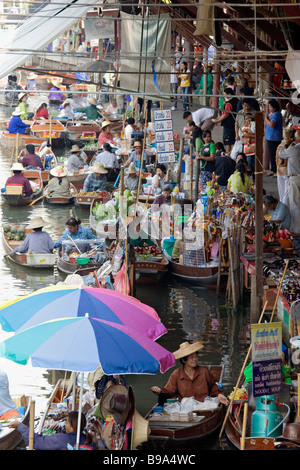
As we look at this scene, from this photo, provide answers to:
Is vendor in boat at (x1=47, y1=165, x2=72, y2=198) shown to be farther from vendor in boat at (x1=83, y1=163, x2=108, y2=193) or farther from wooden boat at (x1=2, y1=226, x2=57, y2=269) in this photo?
wooden boat at (x1=2, y1=226, x2=57, y2=269)

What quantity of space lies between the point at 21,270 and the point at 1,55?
15.2ft

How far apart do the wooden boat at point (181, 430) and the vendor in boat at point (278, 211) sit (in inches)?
205

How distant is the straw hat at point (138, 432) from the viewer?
7441 mm

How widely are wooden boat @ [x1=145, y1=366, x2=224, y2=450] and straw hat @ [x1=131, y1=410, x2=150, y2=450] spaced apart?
2.01ft

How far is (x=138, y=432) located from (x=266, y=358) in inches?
51.5

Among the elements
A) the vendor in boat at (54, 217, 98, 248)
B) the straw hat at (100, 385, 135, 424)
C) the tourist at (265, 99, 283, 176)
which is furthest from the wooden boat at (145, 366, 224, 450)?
the tourist at (265, 99, 283, 176)

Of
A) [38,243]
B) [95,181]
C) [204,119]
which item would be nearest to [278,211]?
[38,243]

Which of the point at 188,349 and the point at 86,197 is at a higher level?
the point at 86,197

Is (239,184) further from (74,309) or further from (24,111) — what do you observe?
(24,111)

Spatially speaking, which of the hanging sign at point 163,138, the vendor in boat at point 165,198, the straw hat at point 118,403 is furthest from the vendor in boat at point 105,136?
the straw hat at point 118,403

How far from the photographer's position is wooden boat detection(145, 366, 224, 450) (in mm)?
8109

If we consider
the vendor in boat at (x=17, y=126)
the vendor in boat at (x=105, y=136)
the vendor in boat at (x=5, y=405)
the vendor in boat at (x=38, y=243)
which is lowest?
the vendor in boat at (x=5, y=405)

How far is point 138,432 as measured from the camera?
7473mm

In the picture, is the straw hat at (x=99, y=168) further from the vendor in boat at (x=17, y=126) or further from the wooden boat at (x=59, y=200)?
the vendor in boat at (x=17, y=126)
